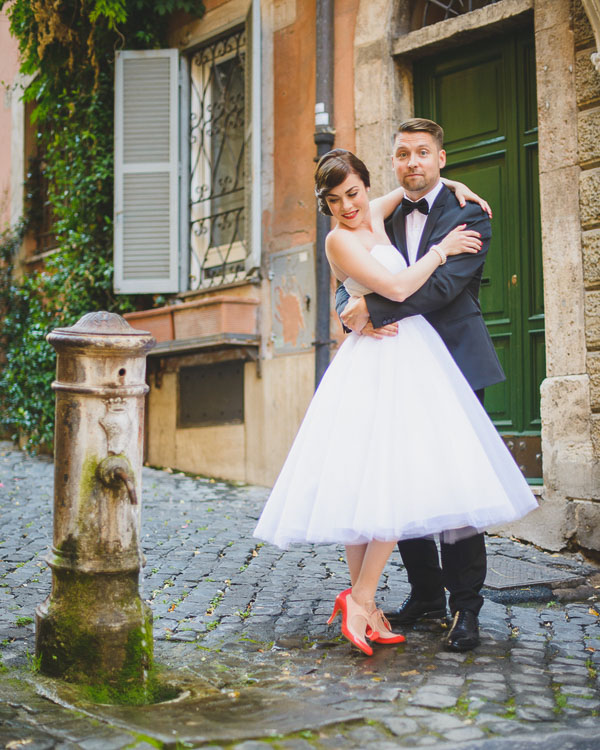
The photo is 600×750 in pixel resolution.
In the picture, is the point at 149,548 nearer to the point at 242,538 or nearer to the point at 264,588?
the point at 242,538

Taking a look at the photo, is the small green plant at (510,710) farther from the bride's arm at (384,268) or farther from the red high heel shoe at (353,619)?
the bride's arm at (384,268)

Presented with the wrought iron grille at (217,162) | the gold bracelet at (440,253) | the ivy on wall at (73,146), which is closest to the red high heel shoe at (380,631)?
the gold bracelet at (440,253)

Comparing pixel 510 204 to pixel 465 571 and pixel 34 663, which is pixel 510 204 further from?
pixel 34 663

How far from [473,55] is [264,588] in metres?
4.13

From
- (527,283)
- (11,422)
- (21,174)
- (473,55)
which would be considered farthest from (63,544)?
(21,174)

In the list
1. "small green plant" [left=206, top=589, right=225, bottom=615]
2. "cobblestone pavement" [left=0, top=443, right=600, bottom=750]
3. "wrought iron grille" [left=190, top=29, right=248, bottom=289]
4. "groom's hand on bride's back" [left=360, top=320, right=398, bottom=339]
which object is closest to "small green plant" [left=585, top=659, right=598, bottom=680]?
"cobblestone pavement" [left=0, top=443, right=600, bottom=750]

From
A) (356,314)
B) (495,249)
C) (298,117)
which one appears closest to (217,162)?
(298,117)

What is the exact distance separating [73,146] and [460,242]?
712 cm

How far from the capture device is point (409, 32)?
688 centimetres

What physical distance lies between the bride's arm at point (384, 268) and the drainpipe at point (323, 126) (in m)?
3.91

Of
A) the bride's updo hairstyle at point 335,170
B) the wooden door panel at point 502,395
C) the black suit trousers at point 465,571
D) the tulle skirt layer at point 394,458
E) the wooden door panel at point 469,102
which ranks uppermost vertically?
the wooden door panel at point 469,102

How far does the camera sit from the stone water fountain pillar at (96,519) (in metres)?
2.81

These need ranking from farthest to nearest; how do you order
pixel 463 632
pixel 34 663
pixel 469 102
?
pixel 469 102
pixel 463 632
pixel 34 663

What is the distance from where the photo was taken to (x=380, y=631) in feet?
10.7
